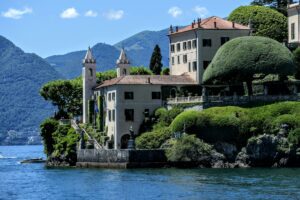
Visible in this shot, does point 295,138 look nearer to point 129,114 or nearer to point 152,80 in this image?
point 152,80

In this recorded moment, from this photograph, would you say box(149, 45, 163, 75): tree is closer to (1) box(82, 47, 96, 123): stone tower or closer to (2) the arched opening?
(1) box(82, 47, 96, 123): stone tower

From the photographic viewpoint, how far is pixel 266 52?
344 ft

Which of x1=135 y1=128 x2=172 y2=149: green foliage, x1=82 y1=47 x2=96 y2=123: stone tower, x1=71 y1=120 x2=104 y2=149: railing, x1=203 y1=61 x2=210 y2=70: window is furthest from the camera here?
x1=82 y1=47 x2=96 y2=123: stone tower

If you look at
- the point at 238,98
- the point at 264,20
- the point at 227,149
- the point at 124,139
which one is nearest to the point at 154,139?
the point at 227,149

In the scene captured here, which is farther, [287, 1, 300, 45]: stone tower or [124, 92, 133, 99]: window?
[287, 1, 300, 45]: stone tower

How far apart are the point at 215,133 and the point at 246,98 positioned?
7257 millimetres

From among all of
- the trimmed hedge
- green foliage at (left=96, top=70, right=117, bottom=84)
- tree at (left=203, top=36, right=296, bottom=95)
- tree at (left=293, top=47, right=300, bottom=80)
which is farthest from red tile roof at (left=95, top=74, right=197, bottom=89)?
green foliage at (left=96, top=70, right=117, bottom=84)

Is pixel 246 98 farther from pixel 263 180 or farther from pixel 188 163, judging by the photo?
pixel 263 180

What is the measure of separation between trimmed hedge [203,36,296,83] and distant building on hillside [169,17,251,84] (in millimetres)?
8120

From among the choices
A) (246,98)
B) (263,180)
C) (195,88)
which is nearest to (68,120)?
(195,88)

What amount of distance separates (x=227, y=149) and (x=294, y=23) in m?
28.7

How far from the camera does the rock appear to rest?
3883 inches

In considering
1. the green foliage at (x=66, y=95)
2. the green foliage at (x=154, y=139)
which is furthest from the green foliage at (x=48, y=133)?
the green foliage at (x=154, y=139)

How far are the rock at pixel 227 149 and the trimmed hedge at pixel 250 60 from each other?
33.6 ft
